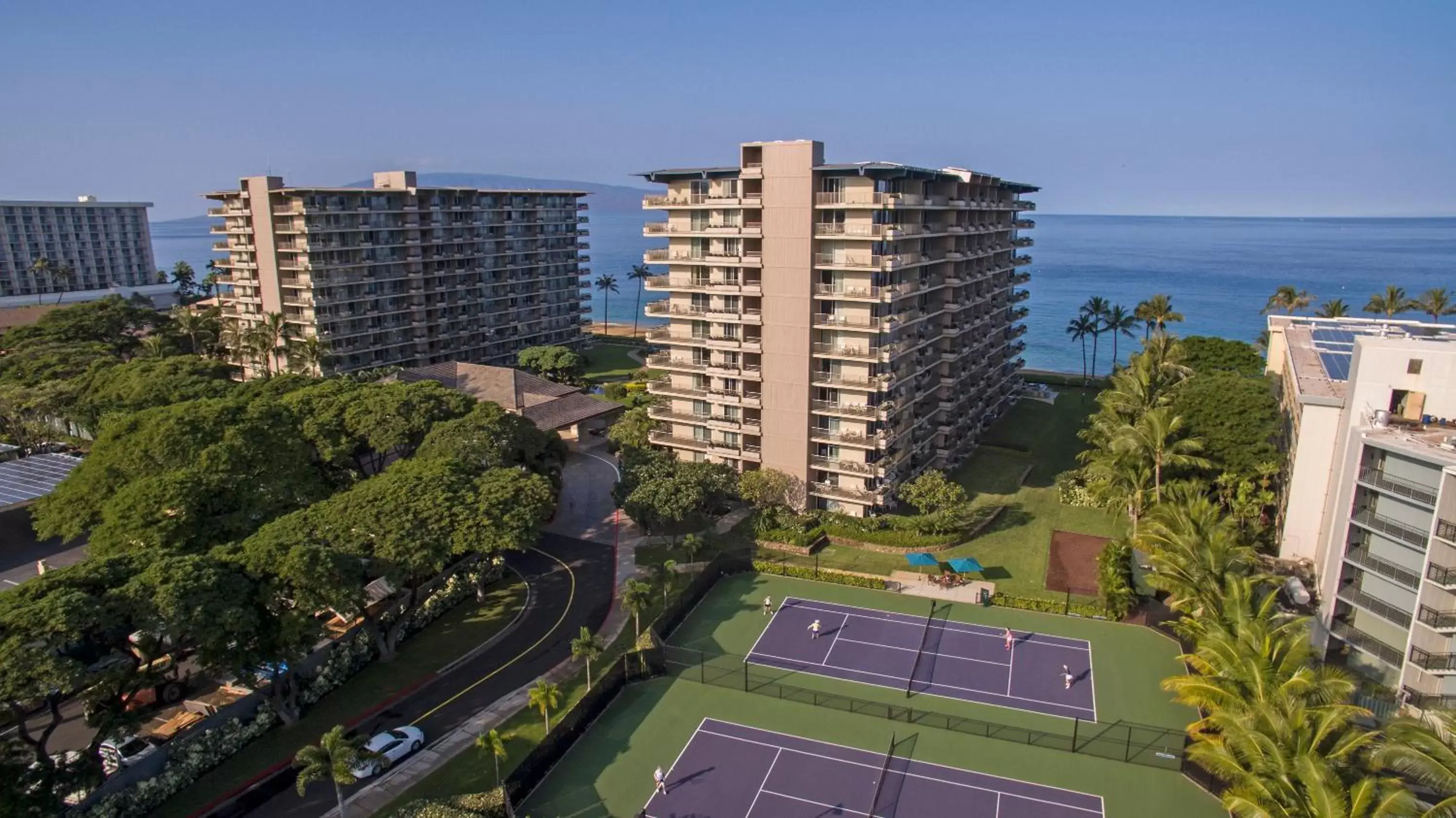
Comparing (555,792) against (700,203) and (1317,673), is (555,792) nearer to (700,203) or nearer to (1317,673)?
(1317,673)

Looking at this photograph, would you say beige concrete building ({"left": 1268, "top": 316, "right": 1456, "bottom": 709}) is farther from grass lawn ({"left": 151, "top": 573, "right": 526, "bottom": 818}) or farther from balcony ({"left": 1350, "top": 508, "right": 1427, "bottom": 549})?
grass lawn ({"left": 151, "top": 573, "right": 526, "bottom": 818})

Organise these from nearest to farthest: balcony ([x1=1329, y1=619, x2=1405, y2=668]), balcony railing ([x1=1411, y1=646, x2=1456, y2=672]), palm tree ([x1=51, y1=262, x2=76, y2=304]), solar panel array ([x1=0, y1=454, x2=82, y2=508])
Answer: balcony railing ([x1=1411, y1=646, x2=1456, y2=672]) → balcony ([x1=1329, y1=619, x2=1405, y2=668]) → solar panel array ([x1=0, y1=454, x2=82, y2=508]) → palm tree ([x1=51, y1=262, x2=76, y2=304])

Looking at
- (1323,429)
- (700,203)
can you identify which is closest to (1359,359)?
(1323,429)

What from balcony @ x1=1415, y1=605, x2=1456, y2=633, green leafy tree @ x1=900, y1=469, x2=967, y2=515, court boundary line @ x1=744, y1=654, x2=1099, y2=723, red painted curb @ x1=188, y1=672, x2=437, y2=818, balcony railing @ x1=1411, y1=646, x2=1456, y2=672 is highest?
balcony @ x1=1415, y1=605, x2=1456, y2=633

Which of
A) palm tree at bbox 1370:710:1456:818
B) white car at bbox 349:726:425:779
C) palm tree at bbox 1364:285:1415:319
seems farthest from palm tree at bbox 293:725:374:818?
palm tree at bbox 1364:285:1415:319

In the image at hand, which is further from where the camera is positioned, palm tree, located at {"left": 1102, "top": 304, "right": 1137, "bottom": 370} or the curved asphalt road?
palm tree, located at {"left": 1102, "top": 304, "right": 1137, "bottom": 370}

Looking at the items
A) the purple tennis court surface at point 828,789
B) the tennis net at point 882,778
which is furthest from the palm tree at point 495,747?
the tennis net at point 882,778

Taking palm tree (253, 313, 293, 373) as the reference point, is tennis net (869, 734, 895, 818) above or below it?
below
